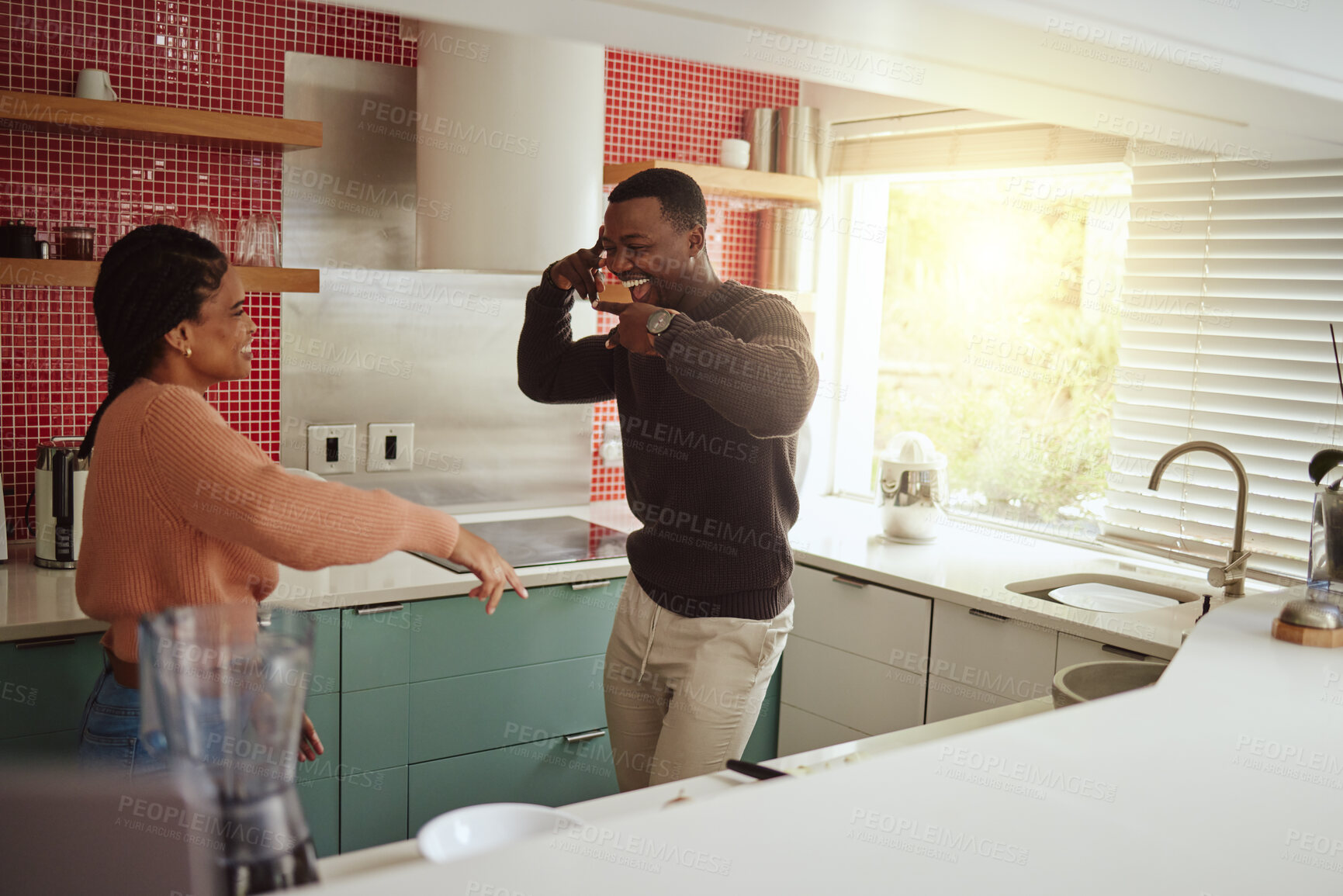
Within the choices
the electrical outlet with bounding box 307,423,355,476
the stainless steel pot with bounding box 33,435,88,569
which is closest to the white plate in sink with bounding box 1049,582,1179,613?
the electrical outlet with bounding box 307,423,355,476

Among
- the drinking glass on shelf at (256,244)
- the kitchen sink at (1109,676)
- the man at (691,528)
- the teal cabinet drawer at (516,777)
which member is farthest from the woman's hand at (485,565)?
the drinking glass on shelf at (256,244)

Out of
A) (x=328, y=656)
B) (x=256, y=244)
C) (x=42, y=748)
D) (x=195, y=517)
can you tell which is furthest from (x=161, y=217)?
(x=195, y=517)

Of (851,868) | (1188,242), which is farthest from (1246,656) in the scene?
(1188,242)

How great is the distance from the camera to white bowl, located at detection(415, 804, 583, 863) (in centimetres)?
99

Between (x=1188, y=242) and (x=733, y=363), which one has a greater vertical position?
(x=1188, y=242)

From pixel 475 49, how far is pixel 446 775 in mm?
1740

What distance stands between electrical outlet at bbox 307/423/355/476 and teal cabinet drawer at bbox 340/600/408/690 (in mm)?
746

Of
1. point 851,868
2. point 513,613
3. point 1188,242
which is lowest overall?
point 513,613

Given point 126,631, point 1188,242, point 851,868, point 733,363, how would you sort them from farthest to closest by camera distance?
point 1188,242 → point 733,363 → point 126,631 → point 851,868

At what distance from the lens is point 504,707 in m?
2.60

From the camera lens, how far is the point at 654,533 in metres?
1.86

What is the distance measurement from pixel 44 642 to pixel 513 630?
971 millimetres

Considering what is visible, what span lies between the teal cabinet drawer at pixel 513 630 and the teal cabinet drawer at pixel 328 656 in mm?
172

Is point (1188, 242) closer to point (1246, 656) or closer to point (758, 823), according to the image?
point (1246, 656)
